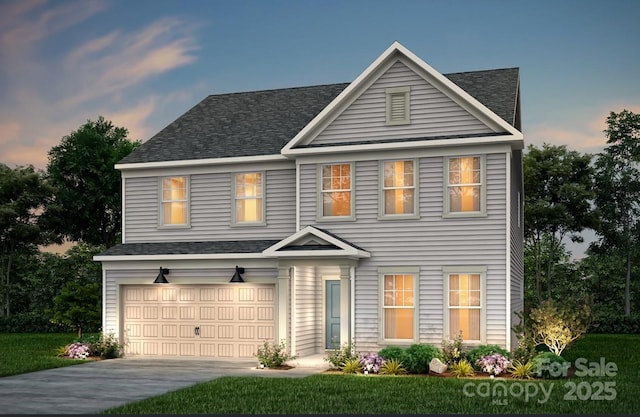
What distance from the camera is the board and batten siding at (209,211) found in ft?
82.4

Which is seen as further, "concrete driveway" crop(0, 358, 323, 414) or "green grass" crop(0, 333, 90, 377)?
"green grass" crop(0, 333, 90, 377)

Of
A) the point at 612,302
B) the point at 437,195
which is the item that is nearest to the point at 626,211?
the point at 612,302

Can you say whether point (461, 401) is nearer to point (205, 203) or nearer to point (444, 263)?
point (444, 263)

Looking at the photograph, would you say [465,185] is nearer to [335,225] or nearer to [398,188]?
[398,188]

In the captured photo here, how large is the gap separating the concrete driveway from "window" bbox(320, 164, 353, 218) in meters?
4.61

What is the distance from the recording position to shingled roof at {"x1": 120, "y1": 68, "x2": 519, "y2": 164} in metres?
25.3

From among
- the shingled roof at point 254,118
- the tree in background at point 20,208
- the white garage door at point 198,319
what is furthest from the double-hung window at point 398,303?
the tree in background at point 20,208

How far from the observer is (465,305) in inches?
864

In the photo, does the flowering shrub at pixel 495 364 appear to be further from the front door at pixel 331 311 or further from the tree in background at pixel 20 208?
the tree in background at pixel 20 208

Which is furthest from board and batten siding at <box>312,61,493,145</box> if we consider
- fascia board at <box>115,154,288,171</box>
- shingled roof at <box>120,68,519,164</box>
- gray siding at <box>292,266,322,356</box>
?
gray siding at <box>292,266,322,356</box>

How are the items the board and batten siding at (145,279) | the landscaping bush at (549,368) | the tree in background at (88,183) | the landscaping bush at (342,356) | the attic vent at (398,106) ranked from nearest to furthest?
the landscaping bush at (549,368) < the landscaping bush at (342,356) < the attic vent at (398,106) < the board and batten siding at (145,279) < the tree in background at (88,183)

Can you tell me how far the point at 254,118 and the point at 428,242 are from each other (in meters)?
8.87

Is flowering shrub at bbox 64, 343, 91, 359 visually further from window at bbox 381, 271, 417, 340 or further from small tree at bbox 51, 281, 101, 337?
window at bbox 381, 271, 417, 340

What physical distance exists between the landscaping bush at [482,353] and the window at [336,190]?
546 centimetres
